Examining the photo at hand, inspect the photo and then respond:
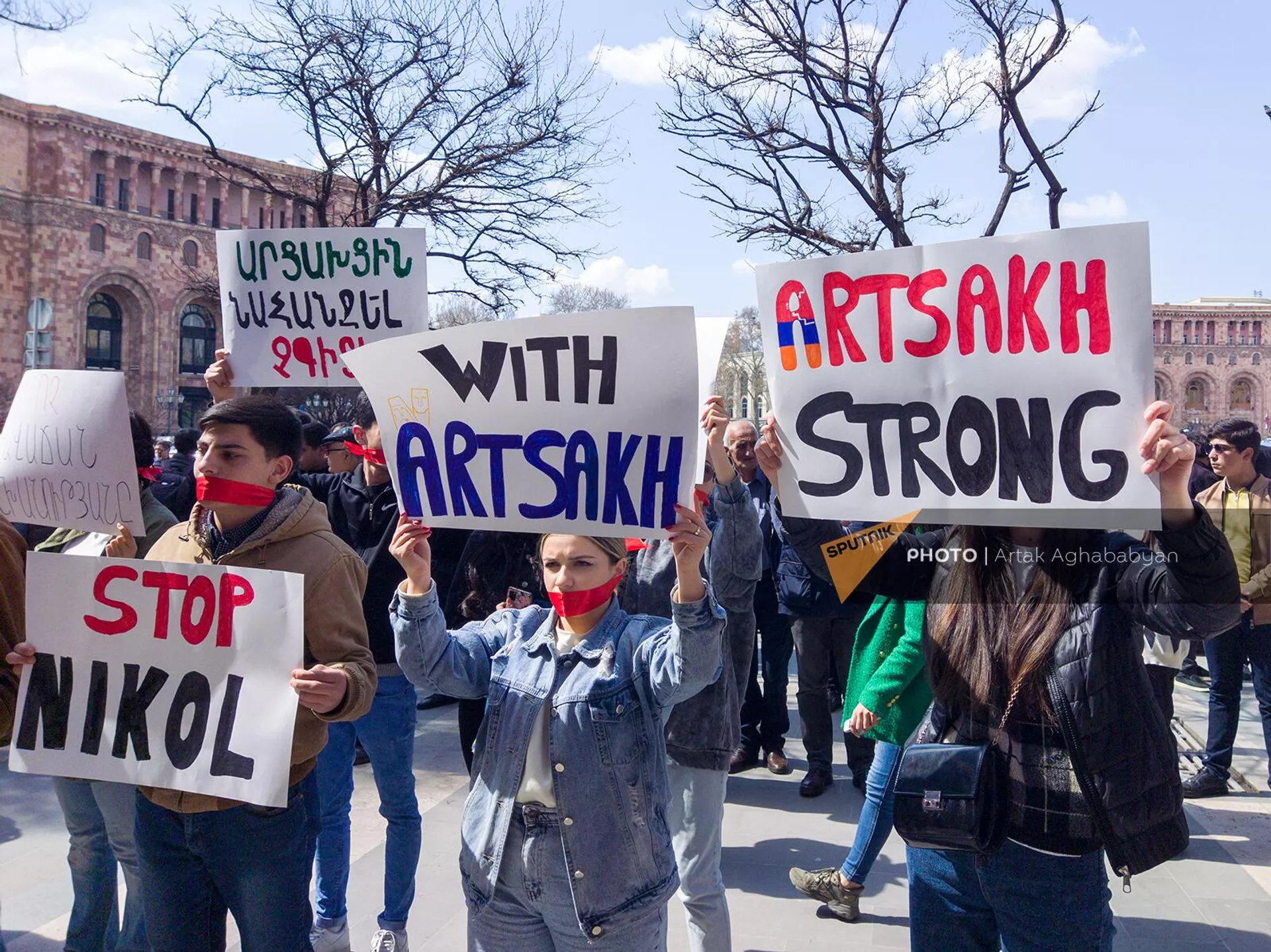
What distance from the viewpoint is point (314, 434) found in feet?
16.6

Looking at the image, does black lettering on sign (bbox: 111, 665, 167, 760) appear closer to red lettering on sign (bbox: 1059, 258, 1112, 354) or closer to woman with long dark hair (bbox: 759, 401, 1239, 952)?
woman with long dark hair (bbox: 759, 401, 1239, 952)

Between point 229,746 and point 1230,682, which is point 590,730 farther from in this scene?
point 1230,682

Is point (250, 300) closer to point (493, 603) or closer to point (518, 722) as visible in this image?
point (493, 603)

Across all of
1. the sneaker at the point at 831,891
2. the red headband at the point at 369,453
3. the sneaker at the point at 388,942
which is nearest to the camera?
the sneaker at the point at 388,942

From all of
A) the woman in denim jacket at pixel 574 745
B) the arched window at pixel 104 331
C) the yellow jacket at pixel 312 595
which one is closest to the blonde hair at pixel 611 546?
the woman in denim jacket at pixel 574 745

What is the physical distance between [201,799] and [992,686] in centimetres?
186

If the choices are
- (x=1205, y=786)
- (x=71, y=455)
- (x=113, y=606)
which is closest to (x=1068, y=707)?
(x=113, y=606)

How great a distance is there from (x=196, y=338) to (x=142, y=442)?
55.7m

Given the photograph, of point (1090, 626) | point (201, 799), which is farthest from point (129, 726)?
point (1090, 626)

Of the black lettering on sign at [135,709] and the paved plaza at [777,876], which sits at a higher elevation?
the black lettering on sign at [135,709]

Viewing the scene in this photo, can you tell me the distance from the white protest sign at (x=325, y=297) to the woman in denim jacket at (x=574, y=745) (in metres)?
2.27

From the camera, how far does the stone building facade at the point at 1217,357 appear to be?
87.4m

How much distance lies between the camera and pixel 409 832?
349cm

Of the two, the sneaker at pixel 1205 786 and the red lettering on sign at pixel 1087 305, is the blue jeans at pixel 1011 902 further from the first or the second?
the sneaker at pixel 1205 786
